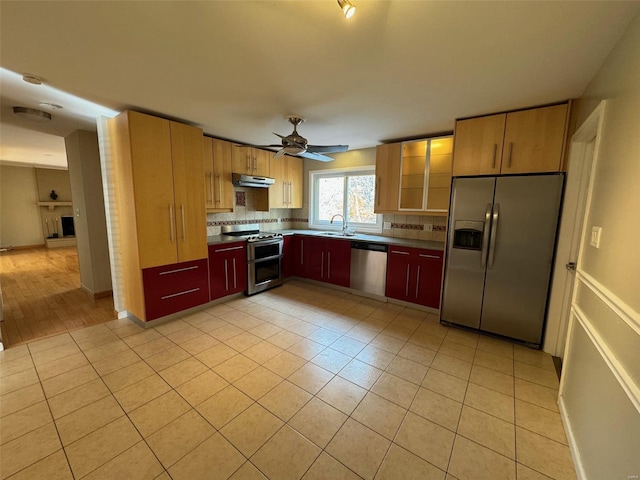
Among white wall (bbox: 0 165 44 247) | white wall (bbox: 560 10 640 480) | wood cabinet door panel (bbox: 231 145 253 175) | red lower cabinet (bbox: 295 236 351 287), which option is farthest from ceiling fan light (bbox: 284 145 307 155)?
white wall (bbox: 0 165 44 247)

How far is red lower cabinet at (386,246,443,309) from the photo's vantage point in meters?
3.16

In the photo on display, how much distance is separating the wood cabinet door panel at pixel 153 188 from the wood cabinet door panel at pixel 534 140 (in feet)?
11.6

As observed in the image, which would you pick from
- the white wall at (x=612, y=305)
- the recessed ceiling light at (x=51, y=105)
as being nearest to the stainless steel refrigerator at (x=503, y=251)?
the white wall at (x=612, y=305)

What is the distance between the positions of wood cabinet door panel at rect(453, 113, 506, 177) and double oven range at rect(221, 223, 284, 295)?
2.70 m

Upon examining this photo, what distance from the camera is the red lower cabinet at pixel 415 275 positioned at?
3162mm

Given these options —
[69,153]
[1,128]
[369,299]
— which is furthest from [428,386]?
[1,128]

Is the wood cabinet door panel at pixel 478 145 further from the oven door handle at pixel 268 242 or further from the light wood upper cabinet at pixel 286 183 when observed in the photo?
the light wood upper cabinet at pixel 286 183

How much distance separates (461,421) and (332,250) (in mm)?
2726

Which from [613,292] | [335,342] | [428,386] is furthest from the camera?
[335,342]

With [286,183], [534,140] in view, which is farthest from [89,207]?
[534,140]

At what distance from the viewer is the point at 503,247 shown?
256 centimetres

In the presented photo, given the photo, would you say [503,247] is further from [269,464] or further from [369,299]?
[269,464]

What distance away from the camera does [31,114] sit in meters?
2.65

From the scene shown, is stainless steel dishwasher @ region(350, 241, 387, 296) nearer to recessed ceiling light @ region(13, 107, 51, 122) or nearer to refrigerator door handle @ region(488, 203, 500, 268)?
refrigerator door handle @ region(488, 203, 500, 268)
